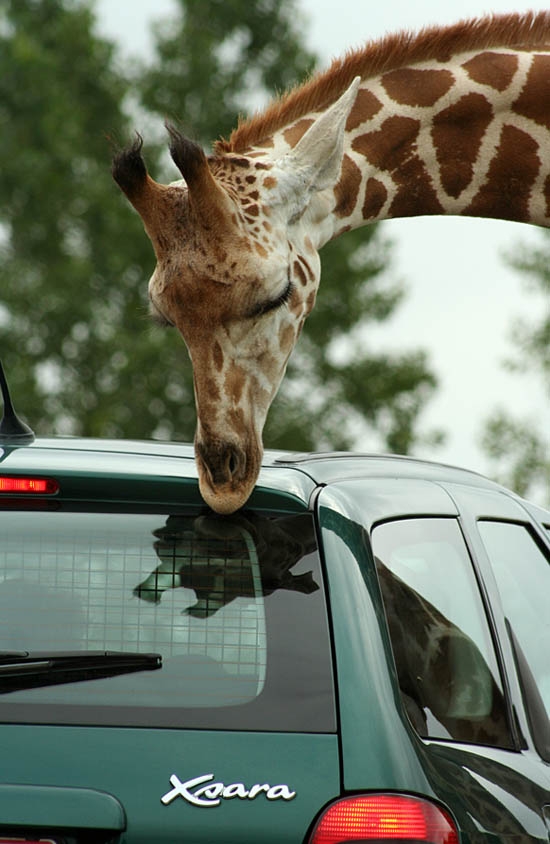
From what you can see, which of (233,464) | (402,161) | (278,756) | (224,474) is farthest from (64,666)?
(402,161)

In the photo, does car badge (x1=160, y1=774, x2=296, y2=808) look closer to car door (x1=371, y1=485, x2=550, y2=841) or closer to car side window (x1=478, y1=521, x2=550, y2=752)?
car door (x1=371, y1=485, x2=550, y2=841)

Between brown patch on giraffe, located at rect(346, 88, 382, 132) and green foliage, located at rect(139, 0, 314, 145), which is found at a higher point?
green foliage, located at rect(139, 0, 314, 145)

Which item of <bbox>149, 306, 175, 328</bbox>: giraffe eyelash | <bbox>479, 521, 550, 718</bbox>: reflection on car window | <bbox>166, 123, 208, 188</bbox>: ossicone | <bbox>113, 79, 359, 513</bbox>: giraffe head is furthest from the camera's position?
<bbox>149, 306, 175, 328</bbox>: giraffe eyelash

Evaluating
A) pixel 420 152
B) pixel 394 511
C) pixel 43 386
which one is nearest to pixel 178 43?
pixel 43 386

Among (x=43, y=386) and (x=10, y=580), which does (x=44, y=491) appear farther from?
(x=43, y=386)

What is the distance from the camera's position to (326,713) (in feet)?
8.65

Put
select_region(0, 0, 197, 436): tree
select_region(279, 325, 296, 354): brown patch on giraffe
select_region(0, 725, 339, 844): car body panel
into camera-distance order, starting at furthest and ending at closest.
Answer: select_region(0, 0, 197, 436): tree → select_region(279, 325, 296, 354): brown patch on giraffe → select_region(0, 725, 339, 844): car body panel

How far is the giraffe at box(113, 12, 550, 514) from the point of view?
4.73 metres

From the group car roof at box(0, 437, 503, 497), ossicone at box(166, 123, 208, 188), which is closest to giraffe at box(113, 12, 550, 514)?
ossicone at box(166, 123, 208, 188)

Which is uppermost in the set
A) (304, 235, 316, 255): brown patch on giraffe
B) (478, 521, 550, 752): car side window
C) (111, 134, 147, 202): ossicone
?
(304, 235, 316, 255): brown patch on giraffe

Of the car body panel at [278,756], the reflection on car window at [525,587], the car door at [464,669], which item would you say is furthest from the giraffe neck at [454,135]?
the car body panel at [278,756]

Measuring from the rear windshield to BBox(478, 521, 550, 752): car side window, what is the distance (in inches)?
29.0

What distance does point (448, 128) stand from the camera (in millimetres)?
5891

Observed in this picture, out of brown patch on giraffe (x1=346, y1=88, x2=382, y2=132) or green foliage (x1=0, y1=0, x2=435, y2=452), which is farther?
green foliage (x1=0, y1=0, x2=435, y2=452)
